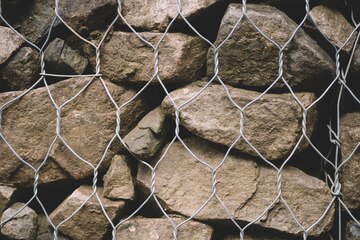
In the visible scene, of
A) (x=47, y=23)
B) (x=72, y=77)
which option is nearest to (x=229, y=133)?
(x=72, y=77)

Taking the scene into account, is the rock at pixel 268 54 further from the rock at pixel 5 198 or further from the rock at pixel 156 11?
the rock at pixel 5 198

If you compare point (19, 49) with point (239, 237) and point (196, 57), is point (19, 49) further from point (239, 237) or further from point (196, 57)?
point (239, 237)

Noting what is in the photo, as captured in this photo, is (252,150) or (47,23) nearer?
(252,150)

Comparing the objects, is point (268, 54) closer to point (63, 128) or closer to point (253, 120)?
point (253, 120)

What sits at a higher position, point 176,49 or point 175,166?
point 176,49

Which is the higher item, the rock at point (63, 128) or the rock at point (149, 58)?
the rock at point (149, 58)

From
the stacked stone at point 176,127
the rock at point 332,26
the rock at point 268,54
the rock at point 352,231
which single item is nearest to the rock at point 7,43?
the stacked stone at point 176,127

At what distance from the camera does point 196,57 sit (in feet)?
3.64

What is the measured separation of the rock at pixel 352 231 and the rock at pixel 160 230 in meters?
0.26

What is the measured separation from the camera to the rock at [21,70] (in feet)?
3.71

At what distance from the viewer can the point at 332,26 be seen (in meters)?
1.09

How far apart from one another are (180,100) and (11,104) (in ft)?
1.10

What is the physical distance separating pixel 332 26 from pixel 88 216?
1.94 ft

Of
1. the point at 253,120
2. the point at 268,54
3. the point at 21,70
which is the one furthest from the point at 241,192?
the point at 21,70
